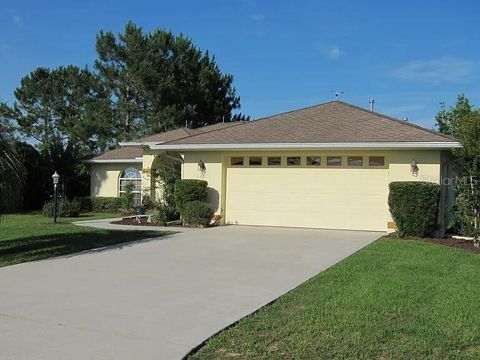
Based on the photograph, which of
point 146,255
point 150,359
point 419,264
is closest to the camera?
point 150,359

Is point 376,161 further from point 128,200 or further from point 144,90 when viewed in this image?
point 144,90

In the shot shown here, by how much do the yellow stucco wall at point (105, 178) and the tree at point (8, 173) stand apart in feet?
52.1

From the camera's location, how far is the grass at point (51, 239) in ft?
35.2

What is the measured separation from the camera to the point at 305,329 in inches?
219

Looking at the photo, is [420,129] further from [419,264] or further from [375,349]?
[375,349]

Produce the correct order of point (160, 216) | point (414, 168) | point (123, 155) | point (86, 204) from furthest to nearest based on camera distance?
1. point (123, 155)
2. point (86, 204)
3. point (160, 216)
4. point (414, 168)

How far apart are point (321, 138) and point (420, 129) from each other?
2826 millimetres

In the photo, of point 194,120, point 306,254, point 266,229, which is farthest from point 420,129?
point 194,120

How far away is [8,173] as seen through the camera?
10.4 meters

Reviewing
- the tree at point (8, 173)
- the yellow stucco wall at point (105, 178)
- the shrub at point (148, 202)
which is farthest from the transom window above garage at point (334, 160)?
the yellow stucco wall at point (105, 178)

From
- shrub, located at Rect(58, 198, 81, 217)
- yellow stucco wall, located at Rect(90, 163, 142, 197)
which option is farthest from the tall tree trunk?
yellow stucco wall, located at Rect(90, 163, 142, 197)

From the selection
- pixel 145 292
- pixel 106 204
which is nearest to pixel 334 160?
pixel 145 292

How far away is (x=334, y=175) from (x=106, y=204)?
1405 cm

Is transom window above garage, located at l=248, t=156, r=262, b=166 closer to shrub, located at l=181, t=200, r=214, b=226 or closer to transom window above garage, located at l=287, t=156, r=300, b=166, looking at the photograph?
transom window above garage, located at l=287, t=156, r=300, b=166
